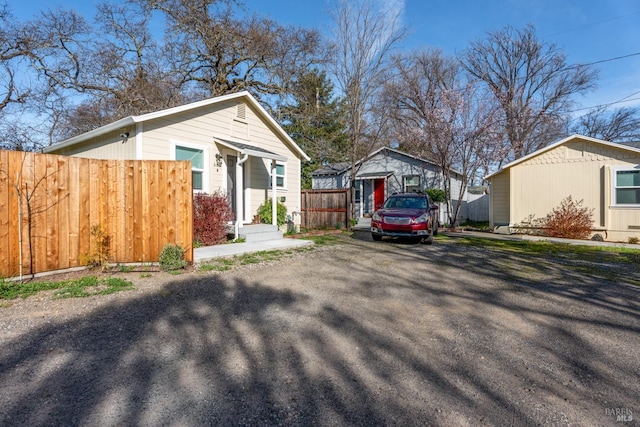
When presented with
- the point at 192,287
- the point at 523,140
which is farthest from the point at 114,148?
the point at 523,140

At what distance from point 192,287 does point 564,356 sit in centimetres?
497

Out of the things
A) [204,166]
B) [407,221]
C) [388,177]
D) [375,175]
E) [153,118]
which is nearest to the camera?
[153,118]

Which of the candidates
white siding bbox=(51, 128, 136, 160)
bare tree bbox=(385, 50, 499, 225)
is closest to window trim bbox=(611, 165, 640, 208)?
bare tree bbox=(385, 50, 499, 225)

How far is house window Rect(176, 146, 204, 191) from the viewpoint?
9734mm

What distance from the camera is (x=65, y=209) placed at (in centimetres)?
589

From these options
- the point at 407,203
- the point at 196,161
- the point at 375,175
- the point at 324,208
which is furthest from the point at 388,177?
the point at 196,161

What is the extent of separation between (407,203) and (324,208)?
5363mm

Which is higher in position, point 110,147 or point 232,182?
point 110,147

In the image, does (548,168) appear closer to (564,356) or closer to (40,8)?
(564,356)

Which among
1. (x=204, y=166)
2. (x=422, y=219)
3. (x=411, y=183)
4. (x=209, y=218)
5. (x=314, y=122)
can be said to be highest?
(x=314, y=122)

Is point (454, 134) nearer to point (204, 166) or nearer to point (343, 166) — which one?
point (343, 166)

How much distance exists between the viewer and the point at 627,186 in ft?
39.4

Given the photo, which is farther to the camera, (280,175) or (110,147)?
(280,175)

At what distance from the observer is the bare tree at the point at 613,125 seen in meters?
27.0
